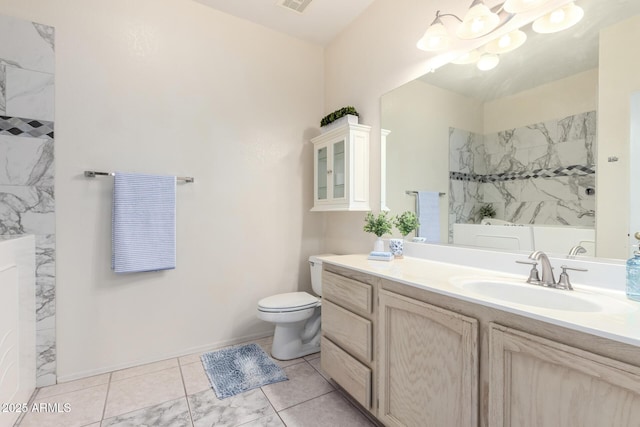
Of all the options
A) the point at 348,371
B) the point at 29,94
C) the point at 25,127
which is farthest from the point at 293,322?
the point at 29,94

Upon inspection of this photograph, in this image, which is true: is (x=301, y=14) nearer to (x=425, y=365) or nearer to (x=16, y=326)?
(x=425, y=365)


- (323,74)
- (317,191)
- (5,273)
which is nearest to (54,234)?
(5,273)

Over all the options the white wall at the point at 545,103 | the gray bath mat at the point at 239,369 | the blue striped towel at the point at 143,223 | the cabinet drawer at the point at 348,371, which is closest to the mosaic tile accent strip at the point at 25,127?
the blue striped towel at the point at 143,223

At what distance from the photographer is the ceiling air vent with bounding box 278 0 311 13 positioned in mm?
2240

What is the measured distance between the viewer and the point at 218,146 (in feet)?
7.75

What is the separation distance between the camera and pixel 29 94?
179 cm

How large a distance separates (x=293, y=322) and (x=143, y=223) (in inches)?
49.2

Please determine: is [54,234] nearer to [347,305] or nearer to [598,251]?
[347,305]

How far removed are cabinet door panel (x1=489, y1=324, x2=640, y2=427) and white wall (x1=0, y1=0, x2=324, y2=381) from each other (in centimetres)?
195

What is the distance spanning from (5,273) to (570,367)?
7.23 ft

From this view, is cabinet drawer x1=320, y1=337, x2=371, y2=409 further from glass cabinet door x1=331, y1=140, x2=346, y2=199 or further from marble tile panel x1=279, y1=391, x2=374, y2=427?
glass cabinet door x1=331, y1=140, x2=346, y2=199

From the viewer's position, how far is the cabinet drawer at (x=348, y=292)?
1.49m

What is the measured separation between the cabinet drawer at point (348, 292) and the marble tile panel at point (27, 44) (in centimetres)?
215

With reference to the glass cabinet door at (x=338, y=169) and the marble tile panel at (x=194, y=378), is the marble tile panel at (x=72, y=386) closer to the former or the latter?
the marble tile panel at (x=194, y=378)
